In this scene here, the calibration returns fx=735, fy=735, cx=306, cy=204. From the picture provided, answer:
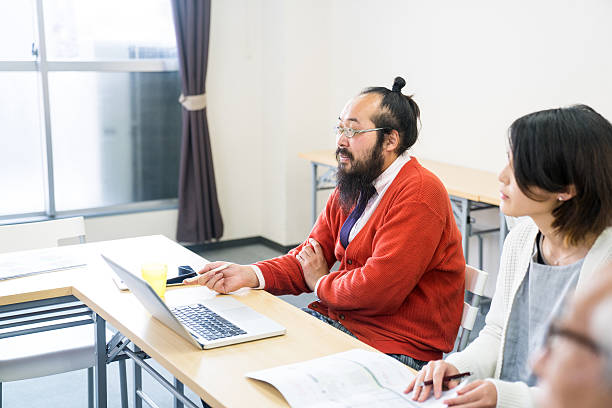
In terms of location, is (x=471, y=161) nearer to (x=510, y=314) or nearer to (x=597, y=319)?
(x=510, y=314)

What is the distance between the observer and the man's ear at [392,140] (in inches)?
86.7

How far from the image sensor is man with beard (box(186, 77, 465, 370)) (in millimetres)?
1994

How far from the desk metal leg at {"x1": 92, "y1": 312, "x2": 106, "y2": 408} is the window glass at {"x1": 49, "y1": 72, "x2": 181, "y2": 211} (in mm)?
2824

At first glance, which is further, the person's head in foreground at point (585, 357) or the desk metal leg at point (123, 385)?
the desk metal leg at point (123, 385)

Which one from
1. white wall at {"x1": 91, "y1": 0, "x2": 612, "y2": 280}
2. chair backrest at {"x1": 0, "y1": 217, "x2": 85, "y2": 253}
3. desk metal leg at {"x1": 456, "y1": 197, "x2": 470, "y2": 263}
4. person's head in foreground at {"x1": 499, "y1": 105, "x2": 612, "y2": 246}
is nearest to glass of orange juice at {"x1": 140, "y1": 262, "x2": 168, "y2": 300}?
chair backrest at {"x1": 0, "y1": 217, "x2": 85, "y2": 253}

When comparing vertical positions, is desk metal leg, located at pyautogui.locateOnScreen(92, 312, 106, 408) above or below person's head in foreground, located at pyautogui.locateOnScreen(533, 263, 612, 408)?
below

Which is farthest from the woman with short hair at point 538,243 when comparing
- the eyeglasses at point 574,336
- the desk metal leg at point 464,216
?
the desk metal leg at point 464,216

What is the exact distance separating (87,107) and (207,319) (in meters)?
3.21

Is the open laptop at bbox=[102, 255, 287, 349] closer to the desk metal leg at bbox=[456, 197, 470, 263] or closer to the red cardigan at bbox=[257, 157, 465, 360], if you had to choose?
the red cardigan at bbox=[257, 157, 465, 360]

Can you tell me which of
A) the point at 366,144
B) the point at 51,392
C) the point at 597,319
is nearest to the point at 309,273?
the point at 366,144

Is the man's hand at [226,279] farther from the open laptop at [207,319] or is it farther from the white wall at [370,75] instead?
the white wall at [370,75]

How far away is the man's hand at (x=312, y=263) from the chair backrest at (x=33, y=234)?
946 mm

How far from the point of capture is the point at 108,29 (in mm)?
4641

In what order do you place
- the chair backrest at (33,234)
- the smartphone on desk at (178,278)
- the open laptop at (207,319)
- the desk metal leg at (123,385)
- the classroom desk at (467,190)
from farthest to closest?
the classroom desk at (467,190)
the chair backrest at (33,234)
the desk metal leg at (123,385)
the smartphone on desk at (178,278)
the open laptop at (207,319)
